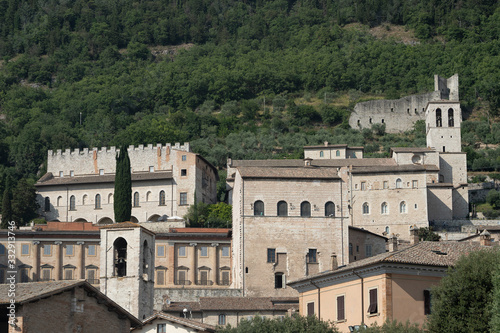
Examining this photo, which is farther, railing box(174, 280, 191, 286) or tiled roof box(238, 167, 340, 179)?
railing box(174, 280, 191, 286)

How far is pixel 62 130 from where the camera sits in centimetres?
13838

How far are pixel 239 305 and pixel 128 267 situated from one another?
849 centimetres

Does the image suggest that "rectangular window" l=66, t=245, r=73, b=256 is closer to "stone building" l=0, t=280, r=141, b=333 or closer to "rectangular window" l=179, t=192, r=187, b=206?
"rectangular window" l=179, t=192, r=187, b=206

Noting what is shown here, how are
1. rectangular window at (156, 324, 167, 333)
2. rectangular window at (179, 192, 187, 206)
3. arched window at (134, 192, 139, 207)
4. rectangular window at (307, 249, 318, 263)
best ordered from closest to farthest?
rectangular window at (156, 324, 167, 333), rectangular window at (307, 249, 318, 263), rectangular window at (179, 192, 187, 206), arched window at (134, 192, 139, 207)

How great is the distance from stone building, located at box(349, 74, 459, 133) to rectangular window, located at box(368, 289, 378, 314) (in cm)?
9836

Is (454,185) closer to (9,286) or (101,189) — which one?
(101,189)

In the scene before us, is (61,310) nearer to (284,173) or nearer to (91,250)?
(284,173)

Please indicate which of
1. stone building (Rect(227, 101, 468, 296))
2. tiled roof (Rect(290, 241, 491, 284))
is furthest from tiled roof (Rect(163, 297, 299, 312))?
→ tiled roof (Rect(290, 241, 491, 284))

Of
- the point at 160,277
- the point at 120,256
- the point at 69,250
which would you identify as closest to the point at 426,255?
the point at 120,256

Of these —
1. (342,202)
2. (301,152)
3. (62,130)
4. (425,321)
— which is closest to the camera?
(425,321)

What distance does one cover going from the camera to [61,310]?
104ft

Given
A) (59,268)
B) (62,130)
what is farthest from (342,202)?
(62,130)

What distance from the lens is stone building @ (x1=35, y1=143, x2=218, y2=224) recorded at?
94800 millimetres

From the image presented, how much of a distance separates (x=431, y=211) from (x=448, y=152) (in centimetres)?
1341
